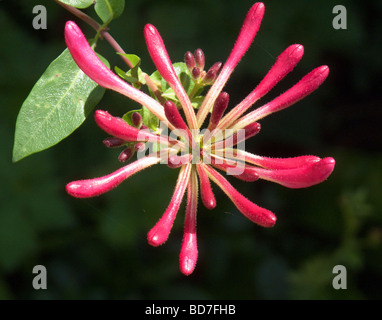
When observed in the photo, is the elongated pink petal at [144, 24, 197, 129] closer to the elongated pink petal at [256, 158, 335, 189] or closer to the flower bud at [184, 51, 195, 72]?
the flower bud at [184, 51, 195, 72]

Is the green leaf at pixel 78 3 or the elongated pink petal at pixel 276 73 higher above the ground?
the green leaf at pixel 78 3

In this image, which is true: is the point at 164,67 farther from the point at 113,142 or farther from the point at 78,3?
the point at 78,3

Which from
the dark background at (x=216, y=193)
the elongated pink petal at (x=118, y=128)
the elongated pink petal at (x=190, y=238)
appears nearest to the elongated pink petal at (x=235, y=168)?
the elongated pink petal at (x=190, y=238)

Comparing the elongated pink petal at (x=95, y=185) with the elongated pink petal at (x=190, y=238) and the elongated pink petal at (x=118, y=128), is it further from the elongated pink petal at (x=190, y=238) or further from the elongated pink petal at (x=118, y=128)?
the elongated pink petal at (x=190, y=238)

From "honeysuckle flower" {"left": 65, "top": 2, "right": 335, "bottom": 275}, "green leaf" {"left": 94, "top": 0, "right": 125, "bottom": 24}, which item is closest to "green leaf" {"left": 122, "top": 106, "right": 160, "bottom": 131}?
"honeysuckle flower" {"left": 65, "top": 2, "right": 335, "bottom": 275}

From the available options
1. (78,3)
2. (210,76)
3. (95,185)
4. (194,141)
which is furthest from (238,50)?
(95,185)

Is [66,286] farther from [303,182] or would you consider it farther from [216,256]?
[303,182]
